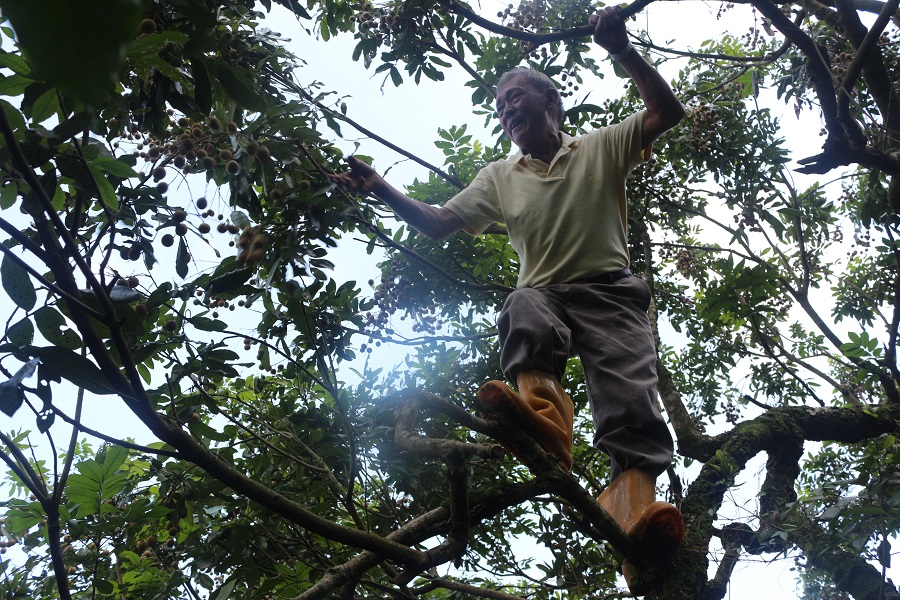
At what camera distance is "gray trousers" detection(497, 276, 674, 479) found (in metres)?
2.21

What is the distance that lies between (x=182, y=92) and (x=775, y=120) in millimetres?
3735

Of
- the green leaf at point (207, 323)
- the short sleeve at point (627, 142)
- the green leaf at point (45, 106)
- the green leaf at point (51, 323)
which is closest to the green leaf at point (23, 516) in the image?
the green leaf at point (207, 323)

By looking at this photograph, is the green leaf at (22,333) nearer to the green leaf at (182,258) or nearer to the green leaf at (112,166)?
the green leaf at (112,166)

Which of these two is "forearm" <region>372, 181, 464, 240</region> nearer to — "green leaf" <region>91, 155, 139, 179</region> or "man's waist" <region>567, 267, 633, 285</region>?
"man's waist" <region>567, 267, 633, 285</region>

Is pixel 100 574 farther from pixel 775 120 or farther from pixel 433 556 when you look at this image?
pixel 775 120

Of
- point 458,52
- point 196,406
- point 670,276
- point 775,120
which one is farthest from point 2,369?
point 670,276

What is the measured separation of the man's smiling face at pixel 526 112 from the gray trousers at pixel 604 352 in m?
0.64

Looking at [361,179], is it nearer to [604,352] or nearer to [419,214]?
[419,214]

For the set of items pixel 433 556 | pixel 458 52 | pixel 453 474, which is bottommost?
pixel 433 556

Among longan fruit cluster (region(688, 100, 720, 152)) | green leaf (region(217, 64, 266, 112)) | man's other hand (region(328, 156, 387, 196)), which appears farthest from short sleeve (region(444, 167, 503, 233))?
longan fruit cluster (region(688, 100, 720, 152))

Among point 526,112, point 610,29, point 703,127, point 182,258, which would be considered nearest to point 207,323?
point 182,258

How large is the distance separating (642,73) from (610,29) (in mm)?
183

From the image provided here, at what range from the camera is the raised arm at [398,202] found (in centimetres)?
245

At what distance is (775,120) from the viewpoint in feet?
15.1
